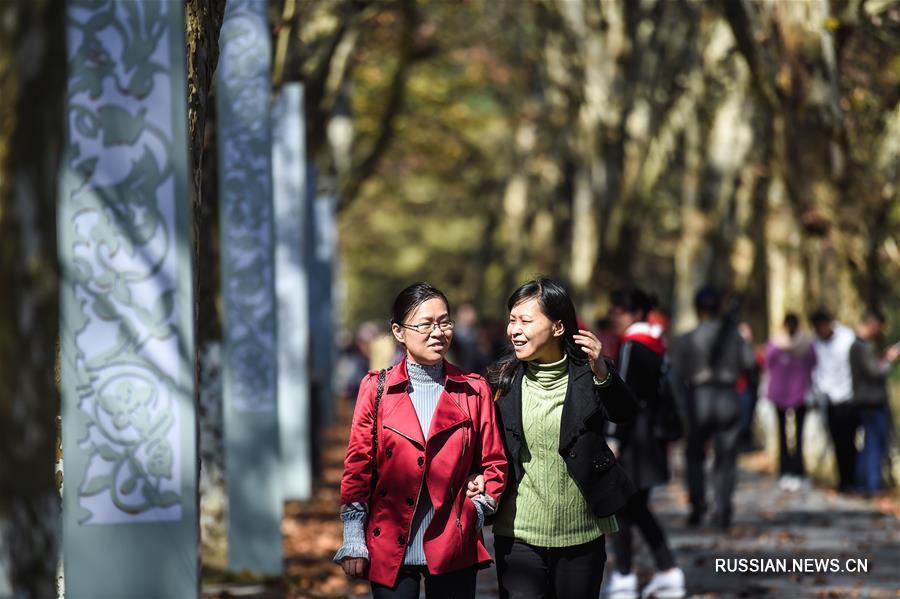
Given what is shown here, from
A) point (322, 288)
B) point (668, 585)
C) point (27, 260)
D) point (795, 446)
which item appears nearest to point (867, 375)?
Answer: point (795, 446)

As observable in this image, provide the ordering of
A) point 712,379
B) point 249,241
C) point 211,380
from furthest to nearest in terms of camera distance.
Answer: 1. point 712,379
2. point 211,380
3. point 249,241

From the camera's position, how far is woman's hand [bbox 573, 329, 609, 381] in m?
6.08

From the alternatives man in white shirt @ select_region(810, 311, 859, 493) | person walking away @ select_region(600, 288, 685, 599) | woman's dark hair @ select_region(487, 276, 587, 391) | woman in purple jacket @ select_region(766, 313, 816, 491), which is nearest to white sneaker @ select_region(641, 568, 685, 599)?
person walking away @ select_region(600, 288, 685, 599)

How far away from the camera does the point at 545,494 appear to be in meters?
6.12

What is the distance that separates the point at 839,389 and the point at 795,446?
1.34m

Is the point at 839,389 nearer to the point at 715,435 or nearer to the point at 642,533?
the point at 715,435

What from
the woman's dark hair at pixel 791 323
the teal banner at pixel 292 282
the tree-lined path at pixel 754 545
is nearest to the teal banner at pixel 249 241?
the tree-lined path at pixel 754 545

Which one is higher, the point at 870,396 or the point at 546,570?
the point at 870,396

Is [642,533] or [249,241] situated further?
[249,241]

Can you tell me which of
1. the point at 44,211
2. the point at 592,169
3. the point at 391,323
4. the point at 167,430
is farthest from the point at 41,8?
the point at 592,169

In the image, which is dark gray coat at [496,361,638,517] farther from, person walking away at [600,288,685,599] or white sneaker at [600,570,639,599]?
white sneaker at [600,570,639,599]

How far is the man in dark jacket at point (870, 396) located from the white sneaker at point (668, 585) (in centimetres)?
708

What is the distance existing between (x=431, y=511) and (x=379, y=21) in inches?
797

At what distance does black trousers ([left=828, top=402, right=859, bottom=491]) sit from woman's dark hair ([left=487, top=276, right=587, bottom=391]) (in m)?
11.1
